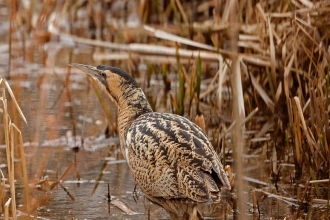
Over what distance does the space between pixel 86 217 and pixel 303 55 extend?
1994mm

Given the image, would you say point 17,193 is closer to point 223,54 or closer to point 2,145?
point 2,145

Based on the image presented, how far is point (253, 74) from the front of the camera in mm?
5414

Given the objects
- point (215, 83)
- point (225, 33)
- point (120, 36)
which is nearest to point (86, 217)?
point (215, 83)

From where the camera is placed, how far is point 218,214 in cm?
371

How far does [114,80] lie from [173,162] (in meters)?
0.94

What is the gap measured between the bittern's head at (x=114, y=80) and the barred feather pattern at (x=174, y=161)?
1.66 feet

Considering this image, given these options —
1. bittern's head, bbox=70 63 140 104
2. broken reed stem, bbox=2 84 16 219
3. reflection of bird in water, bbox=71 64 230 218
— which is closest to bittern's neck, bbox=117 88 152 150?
bittern's head, bbox=70 63 140 104

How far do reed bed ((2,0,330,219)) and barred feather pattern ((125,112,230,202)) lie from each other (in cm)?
15

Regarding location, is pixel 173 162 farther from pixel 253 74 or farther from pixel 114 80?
pixel 253 74

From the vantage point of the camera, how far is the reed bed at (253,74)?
4000 mm

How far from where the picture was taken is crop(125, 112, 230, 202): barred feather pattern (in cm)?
327

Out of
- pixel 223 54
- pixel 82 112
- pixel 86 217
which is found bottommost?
pixel 86 217

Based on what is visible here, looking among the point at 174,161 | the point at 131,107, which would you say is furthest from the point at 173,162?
the point at 131,107

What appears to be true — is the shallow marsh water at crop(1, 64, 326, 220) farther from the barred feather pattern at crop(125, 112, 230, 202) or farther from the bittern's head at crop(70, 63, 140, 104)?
the bittern's head at crop(70, 63, 140, 104)
